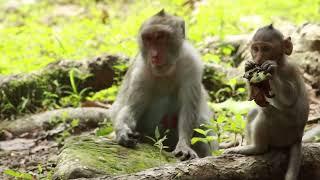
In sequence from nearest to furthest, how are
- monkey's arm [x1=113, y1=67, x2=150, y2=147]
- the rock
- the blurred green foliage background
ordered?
the rock → monkey's arm [x1=113, y1=67, x2=150, y2=147] → the blurred green foliage background

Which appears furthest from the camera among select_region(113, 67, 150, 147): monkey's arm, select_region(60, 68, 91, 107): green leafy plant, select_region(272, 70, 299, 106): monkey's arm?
select_region(60, 68, 91, 107): green leafy plant

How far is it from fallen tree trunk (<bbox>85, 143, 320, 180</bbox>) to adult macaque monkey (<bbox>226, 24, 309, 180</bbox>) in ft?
0.33

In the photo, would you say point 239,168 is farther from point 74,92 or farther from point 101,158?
point 74,92

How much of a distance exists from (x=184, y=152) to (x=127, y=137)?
25.2 inches

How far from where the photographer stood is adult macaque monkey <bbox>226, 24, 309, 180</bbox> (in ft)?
14.5

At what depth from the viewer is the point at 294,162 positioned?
4.49 metres

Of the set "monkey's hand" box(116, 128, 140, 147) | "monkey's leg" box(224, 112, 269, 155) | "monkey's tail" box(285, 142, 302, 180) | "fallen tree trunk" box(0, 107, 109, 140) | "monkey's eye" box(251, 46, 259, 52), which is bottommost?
"fallen tree trunk" box(0, 107, 109, 140)

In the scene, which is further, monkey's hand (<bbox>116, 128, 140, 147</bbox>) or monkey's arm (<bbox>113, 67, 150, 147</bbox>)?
monkey's arm (<bbox>113, 67, 150, 147</bbox>)

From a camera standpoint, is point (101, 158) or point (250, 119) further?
point (101, 158)

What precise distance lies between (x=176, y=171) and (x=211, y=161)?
32 cm

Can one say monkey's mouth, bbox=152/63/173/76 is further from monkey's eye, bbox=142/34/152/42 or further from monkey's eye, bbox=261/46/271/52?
monkey's eye, bbox=261/46/271/52

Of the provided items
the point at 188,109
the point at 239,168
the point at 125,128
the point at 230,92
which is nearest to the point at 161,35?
the point at 188,109

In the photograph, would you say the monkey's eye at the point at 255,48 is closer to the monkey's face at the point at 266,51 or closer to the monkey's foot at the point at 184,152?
the monkey's face at the point at 266,51

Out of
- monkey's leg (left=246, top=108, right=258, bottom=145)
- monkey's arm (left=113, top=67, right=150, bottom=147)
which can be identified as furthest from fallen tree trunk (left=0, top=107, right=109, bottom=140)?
monkey's leg (left=246, top=108, right=258, bottom=145)
